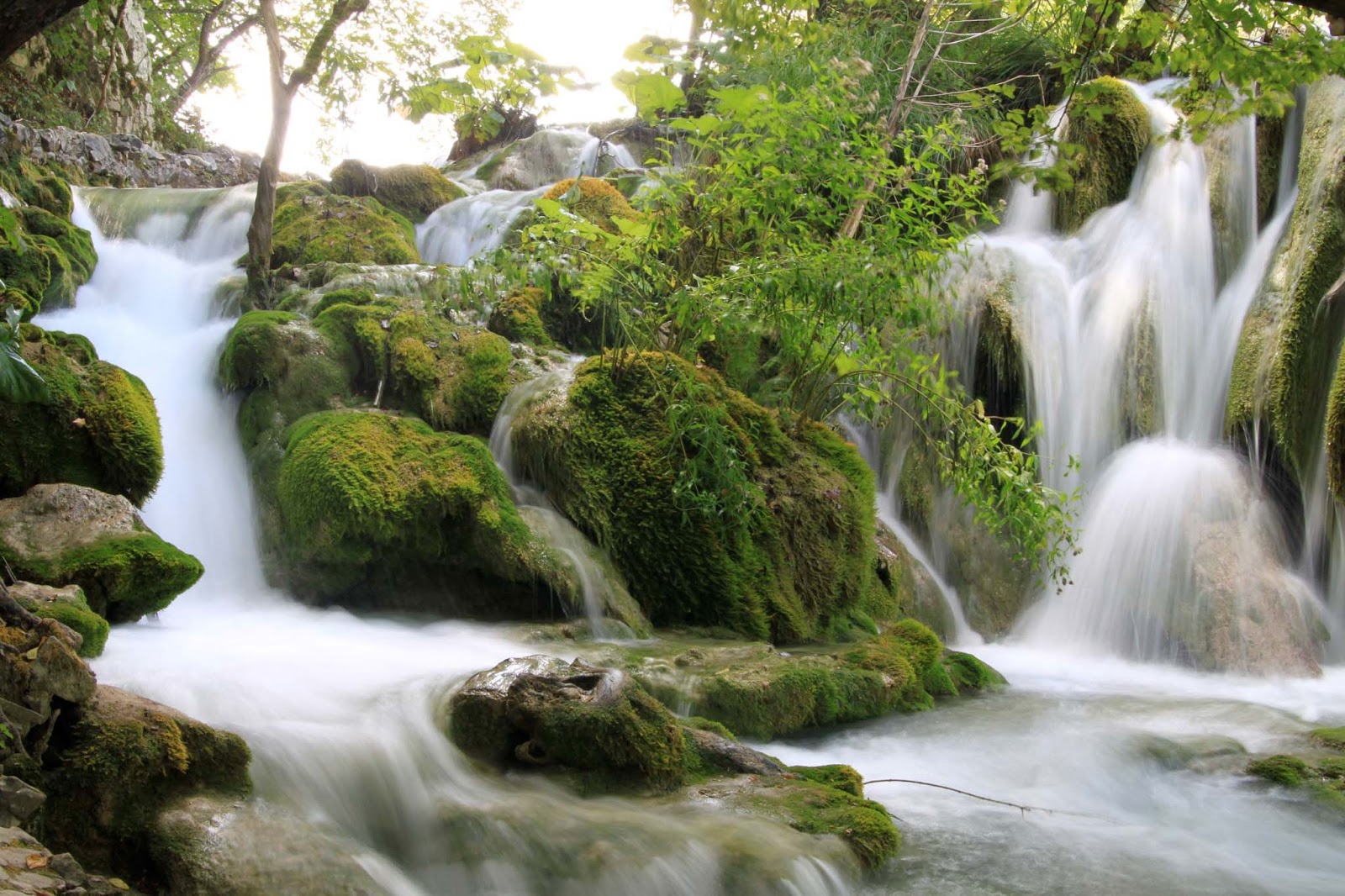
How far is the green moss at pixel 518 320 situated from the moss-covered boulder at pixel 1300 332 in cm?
611

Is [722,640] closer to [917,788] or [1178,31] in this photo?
[917,788]

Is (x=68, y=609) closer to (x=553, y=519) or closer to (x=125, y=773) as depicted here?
(x=125, y=773)

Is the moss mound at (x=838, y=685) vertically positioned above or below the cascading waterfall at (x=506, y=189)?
below

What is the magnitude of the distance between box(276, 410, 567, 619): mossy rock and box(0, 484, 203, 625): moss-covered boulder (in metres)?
1.01

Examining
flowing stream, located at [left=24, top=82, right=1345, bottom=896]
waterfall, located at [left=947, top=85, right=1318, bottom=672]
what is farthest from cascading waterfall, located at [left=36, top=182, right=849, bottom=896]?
waterfall, located at [left=947, top=85, right=1318, bottom=672]

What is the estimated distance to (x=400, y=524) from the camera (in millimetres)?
5773

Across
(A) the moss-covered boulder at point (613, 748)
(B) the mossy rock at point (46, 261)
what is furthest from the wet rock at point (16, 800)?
(B) the mossy rock at point (46, 261)

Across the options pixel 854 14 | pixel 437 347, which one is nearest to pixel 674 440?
pixel 437 347

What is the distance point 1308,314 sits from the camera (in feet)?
27.5

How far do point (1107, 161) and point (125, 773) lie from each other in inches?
456

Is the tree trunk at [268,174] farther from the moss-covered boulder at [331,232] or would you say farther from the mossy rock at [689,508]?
the mossy rock at [689,508]

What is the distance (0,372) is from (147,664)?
4.31ft

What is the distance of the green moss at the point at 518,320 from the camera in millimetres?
8227

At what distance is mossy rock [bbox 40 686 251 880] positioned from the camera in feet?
8.43
